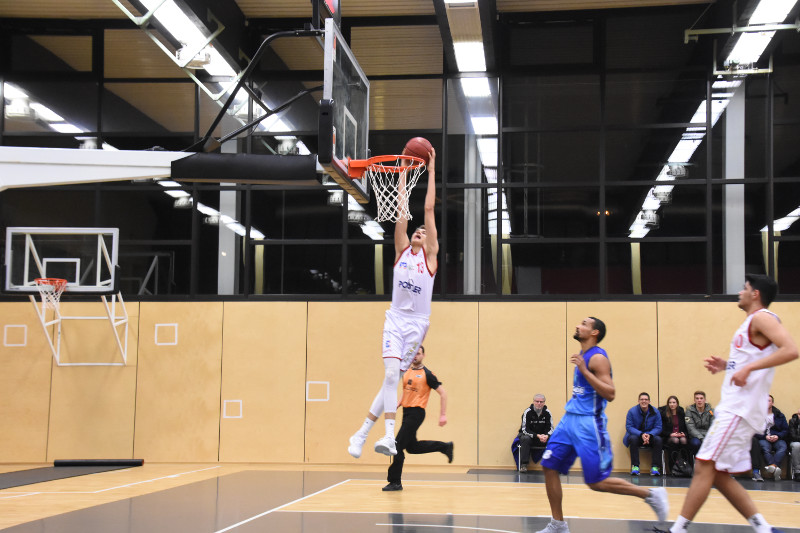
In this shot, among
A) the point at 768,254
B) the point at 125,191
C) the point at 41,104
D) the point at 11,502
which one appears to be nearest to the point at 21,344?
the point at 125,191

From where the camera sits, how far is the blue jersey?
18.8 ft

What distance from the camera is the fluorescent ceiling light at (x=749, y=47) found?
12992 mm

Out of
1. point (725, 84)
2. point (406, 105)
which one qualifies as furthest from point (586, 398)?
point (725, 84)

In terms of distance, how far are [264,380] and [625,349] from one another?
18.6 feet

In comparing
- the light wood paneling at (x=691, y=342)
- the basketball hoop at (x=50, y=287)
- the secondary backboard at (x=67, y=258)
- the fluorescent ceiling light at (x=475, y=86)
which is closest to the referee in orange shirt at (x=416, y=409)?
the light wood paneling at (x=691, y=342)

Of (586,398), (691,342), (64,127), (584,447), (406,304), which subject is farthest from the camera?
(64,127)

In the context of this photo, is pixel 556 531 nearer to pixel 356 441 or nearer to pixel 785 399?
pixel 356 441

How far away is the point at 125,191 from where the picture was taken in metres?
14.3

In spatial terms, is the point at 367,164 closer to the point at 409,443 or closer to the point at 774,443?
the point at 409,443

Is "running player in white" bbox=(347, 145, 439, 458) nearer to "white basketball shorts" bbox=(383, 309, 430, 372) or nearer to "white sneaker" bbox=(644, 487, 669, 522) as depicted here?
"white basketball shorts" bbox=(383, 309, 430, 372)

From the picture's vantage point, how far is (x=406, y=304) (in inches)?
310

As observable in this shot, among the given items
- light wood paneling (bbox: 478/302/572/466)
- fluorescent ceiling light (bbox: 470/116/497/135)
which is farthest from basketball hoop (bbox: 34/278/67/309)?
fluorescent ceiling light (bbox: 470/116/497/135)

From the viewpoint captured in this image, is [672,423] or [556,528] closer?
[556,528]

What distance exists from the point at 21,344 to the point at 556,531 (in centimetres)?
1089
